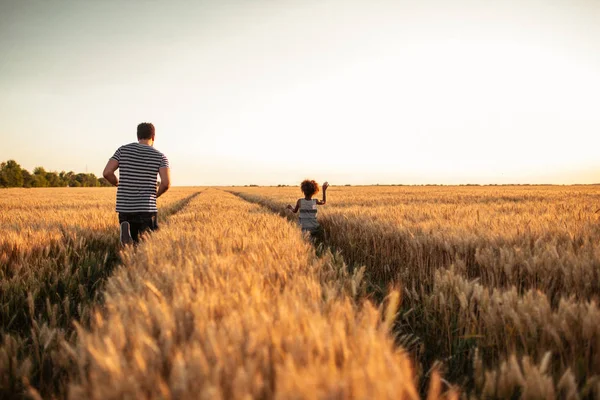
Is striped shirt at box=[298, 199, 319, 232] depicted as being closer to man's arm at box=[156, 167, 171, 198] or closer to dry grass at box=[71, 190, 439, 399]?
man's arm at box=[156, 167, 171, 198]

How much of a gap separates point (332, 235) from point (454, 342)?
5.28 metres

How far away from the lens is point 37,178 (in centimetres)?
10119

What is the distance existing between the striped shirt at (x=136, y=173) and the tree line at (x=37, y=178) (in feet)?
375

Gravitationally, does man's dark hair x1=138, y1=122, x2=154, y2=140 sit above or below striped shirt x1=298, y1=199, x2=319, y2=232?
above

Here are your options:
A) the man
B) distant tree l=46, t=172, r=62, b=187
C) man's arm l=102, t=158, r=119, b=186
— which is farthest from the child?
distant tree l=46, t=172, r=62, b=187

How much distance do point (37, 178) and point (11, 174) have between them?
8357mm

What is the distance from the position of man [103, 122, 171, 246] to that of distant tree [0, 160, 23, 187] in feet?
375

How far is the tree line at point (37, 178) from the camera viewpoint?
92912mm

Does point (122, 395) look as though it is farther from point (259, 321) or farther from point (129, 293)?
point (129, 293)

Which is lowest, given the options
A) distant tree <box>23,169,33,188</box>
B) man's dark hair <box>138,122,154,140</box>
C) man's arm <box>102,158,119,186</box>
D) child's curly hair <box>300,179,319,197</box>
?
child's curly hair <box>300,179,319,197</box>

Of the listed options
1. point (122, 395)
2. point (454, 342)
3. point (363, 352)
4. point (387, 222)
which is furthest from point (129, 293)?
point (387, 222)

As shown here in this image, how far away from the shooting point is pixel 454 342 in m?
2.30

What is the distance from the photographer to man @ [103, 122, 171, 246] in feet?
15.8

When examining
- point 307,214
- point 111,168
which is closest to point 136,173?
point 111,168
